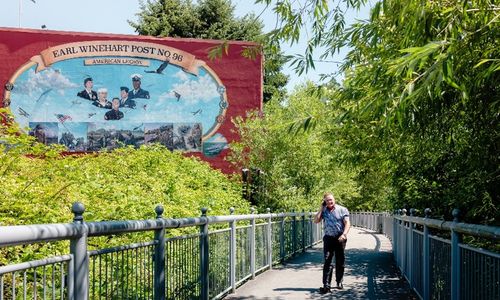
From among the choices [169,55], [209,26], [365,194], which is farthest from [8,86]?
[365,194]

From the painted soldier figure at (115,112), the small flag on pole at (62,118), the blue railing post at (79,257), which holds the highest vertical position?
the painted soldier figure at (115,112)

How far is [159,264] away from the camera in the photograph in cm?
609

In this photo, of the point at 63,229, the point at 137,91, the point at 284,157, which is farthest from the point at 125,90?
the point at 63,229

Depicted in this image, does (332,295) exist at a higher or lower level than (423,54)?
lower

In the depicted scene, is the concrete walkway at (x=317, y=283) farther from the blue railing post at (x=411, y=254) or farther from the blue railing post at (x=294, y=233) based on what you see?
the blue railing post at (x=294, y=233)

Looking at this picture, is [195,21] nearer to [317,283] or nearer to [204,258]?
[317,283]

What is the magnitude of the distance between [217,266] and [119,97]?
2094cm

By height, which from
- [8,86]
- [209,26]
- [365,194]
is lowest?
[365,194]

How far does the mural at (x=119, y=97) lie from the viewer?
1120 inches

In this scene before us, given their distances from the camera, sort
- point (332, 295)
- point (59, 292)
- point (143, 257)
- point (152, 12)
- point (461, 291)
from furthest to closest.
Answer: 1. point (152, 12)
2. point (332, 295)
3. point (461, 291)
4. point (143, 257)
5. point (59, 292)

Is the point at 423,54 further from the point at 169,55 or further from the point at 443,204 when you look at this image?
the point at 169,55

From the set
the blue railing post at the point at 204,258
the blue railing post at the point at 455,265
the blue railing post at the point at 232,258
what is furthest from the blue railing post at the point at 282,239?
the blue railing post at the point at 455,265

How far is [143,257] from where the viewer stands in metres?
5.61

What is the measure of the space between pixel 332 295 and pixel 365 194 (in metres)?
53.8
